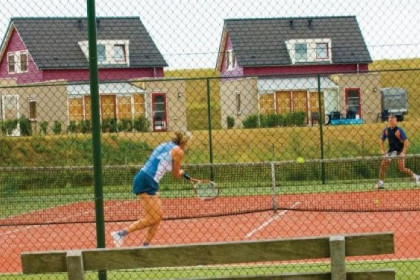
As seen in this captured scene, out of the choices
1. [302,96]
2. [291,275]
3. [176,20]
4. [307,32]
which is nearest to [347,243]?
[291,275]

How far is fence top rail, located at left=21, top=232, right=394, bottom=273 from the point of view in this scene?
525cm

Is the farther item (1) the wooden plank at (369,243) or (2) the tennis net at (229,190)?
(2) the tennis net at (229,190)

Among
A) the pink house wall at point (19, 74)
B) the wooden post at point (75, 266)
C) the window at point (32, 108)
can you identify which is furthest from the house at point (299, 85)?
the wooden post at point (75, 266)

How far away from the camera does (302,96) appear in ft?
78.9

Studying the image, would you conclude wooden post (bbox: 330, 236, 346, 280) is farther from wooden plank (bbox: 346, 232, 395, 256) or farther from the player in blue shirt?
the player in blue shirt

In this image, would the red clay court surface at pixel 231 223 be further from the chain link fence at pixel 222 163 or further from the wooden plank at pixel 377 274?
the wooden plank at pixel 377 274

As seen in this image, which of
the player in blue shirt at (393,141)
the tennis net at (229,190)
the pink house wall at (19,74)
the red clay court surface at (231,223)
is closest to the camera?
the red clay court surface at (231,223)

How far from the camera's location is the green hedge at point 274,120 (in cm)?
2078

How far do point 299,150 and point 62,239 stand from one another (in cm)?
868

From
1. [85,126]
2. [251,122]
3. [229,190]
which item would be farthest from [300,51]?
[229,190]

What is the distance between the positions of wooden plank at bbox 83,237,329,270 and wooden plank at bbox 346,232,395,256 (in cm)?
13

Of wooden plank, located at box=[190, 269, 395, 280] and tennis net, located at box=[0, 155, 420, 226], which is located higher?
wooden plank, located at box=[190, 269, 395, 280]

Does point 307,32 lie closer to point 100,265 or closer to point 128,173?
point 128,173

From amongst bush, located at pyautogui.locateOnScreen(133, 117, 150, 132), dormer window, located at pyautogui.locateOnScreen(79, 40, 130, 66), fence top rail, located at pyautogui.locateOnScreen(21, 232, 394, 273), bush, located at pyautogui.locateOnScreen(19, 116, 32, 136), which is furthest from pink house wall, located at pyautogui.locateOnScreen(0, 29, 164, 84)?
fence top rail, located at pyautogui.locateOnScreen(21, 232, 394, 273)
